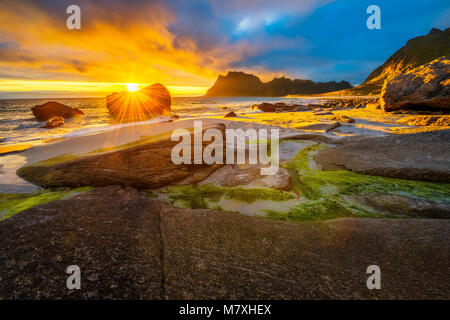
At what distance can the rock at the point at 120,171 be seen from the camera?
567 cm

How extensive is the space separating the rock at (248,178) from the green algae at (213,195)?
283 millimetres

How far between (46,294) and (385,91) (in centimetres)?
2687

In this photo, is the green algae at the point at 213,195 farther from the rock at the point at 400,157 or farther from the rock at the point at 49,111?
the rock at the point at 49,111

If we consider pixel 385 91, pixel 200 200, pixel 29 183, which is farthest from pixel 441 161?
pixel 385 91

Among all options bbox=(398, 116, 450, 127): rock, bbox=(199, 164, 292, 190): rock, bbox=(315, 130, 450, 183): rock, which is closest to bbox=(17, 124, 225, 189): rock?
bbox=(199, 164, 292, 190): rock

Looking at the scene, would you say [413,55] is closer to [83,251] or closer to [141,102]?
[141,102]

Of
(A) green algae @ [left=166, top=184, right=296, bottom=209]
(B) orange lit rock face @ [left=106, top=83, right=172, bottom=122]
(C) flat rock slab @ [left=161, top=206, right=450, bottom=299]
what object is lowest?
(C) flat rock slab @ [left=161, top=206, right=450, bottom=299]

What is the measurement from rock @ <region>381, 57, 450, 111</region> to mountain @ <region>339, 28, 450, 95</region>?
384 ft

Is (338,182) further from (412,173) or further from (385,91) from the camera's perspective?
(385,91)

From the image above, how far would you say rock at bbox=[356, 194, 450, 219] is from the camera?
416 centimetres

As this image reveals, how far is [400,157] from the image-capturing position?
6523 mm

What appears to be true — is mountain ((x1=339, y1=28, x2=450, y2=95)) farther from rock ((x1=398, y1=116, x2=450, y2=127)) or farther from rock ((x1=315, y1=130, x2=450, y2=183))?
rock ((x1=315, y1=130, x2=450, y2=183))

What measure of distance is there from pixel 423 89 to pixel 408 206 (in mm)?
17841

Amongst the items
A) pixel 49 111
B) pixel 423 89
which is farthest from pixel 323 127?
pixel 49 111
